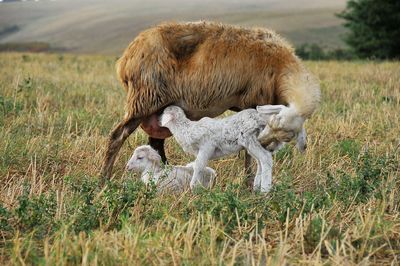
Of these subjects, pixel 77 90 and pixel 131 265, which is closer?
pixel 131 265

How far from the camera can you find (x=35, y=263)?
13.3 feet

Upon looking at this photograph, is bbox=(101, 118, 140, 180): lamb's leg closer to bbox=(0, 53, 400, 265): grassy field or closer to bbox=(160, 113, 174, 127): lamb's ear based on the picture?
bbox=(0, 53, 400, 265): grassy field

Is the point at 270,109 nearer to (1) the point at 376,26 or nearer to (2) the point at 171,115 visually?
(2) the point at 171,115

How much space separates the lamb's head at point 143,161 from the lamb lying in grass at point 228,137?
1.55ft

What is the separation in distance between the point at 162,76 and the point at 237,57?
745 millimetres

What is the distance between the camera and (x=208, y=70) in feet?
20.6

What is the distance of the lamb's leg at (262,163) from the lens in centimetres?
581

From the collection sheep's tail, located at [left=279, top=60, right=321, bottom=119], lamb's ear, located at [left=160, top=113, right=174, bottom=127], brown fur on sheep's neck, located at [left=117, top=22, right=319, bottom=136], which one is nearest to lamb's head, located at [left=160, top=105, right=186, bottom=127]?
lamb's ear, located at [left=160, top=113, right=174, bottom=127]

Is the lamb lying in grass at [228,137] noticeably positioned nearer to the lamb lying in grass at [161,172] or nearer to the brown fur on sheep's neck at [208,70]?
the lamb lying in grass at [161,172]

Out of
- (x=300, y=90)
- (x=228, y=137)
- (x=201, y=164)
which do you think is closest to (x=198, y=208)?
(x=201, y=164)

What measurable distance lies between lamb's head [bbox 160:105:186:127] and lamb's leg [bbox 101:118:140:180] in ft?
1.34

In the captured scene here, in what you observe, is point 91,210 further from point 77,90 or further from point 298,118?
point 77,90

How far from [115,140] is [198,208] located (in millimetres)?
1934

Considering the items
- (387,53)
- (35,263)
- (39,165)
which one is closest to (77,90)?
(39,165)
